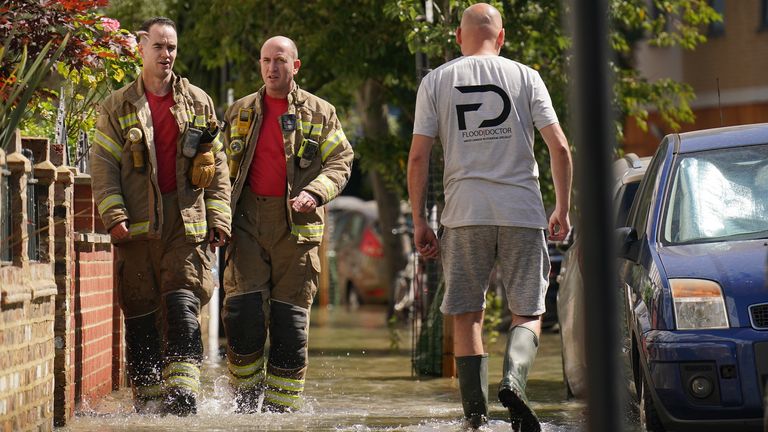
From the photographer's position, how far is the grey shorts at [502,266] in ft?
23.6

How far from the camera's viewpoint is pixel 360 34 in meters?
15.0

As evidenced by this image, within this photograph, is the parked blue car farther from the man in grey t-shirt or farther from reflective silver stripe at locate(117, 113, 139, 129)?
reflective silver stripe at locate(117, 113, 139, 129)

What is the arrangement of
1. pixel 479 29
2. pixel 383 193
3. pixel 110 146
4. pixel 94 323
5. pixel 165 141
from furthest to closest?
1. pixel 383 193
2. pixel 94 323
3. pixel 165 141
4. pixel 110 146
5. pixel 479 29

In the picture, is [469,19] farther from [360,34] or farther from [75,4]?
[360,34]

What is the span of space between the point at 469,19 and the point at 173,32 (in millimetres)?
1829

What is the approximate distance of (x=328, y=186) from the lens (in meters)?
8.39

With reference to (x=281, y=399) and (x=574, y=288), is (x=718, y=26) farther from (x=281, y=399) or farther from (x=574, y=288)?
(x=281, y=399)

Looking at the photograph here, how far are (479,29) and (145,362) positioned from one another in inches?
101

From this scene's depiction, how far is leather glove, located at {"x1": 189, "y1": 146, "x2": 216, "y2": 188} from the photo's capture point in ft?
26.7

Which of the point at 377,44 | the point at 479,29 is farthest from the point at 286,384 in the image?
the point at 377,44

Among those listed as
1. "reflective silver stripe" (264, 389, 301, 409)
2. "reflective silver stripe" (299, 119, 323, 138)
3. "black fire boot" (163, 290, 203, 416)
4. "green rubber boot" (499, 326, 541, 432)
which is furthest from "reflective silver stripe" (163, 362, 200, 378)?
"green rubber boot" (499, 326, 541, 432)

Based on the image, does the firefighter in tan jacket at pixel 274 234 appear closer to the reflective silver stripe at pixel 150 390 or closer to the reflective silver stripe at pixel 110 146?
the reflective silver stripe at pixel 150 390

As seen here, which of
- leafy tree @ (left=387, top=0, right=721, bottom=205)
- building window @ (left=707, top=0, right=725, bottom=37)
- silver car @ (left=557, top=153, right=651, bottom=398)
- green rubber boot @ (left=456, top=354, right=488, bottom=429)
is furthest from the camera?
building window @ (left=707, top=0, right=725, bottom=37)

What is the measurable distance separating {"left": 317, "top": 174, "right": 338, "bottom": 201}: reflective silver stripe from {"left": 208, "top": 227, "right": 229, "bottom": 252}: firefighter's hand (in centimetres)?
58
